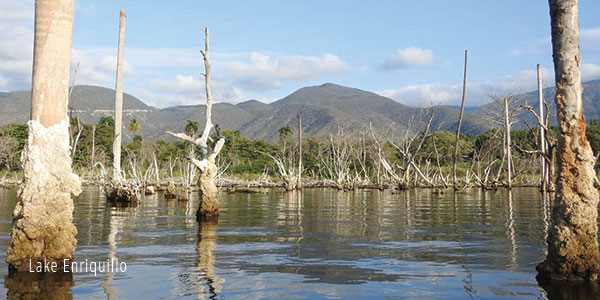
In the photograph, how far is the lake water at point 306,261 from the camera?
598 centimetres

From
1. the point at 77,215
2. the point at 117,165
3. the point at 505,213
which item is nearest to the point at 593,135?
the point at 505,213

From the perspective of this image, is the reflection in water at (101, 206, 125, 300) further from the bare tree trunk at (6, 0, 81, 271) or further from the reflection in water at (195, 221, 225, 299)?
the reflection in water at (195, 221, 225, 299)

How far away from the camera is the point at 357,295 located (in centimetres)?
588

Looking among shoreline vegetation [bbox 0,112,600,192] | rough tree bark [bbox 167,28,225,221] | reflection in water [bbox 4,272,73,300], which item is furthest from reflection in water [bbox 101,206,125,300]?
shoreline vegetation [bbox 0,112,600,192]

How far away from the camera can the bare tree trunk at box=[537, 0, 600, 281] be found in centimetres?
623

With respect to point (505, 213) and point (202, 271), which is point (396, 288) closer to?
point (202, 271)

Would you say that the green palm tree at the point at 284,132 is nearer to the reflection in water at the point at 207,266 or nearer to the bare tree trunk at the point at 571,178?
the reflection in water at the point at 207,266

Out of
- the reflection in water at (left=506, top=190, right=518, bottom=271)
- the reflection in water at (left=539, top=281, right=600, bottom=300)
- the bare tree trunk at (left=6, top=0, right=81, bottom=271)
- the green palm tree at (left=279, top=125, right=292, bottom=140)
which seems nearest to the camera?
the reflection in water at (left=539, top=281, right=600, bottom=300)

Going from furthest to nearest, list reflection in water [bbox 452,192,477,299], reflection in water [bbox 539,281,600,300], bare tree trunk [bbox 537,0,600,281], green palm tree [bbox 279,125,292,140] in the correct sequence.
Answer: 1. green palm tree [bbox 279,125,292,140]
2. bare tree trunk [bbox 537,0,600,281]
3. reflection in water [bbox 452,192,477,299]
4. reflection in water [bbox 539,281,600,300]

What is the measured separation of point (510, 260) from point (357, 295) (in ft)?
11.2

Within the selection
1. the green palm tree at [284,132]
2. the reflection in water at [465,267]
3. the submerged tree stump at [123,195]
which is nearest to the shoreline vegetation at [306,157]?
the green palm tree at [284,132]

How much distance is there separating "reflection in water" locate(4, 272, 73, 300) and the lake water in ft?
0.04

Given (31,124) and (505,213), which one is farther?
(505,213)

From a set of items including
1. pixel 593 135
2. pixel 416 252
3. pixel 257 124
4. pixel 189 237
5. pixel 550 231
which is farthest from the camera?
pixel 257 124
